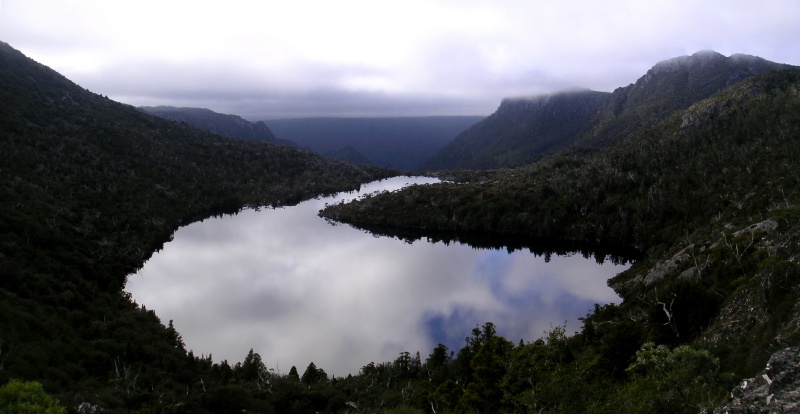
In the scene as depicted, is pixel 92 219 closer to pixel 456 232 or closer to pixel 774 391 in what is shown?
pixel 774 391

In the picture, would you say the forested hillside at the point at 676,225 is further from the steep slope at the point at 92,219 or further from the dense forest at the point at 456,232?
the steep slope at the point at 92,219

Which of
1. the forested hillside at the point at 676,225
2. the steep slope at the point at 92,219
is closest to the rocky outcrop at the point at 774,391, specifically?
the forested hillside at the point at 676,225

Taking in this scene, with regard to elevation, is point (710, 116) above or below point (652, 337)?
above

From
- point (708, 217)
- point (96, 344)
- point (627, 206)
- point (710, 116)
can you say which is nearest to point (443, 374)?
point (96, 344)

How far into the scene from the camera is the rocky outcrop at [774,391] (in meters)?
8.59

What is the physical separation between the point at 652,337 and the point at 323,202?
127 m

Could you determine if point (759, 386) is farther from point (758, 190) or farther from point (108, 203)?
point (108, 203)

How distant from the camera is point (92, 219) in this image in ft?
192

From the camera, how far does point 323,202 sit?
146 m

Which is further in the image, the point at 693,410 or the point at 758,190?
the point at 758,190

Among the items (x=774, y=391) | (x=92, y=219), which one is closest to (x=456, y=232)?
(x=92, y=219)

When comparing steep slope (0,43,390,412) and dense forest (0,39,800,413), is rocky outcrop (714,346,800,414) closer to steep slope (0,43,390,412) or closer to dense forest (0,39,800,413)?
dense forest (0,39,800,413)

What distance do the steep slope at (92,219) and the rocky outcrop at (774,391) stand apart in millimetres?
22862

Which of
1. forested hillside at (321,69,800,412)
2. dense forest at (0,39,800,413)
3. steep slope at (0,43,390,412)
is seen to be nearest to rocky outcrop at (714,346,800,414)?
dense forest at (0,39,800,413)
